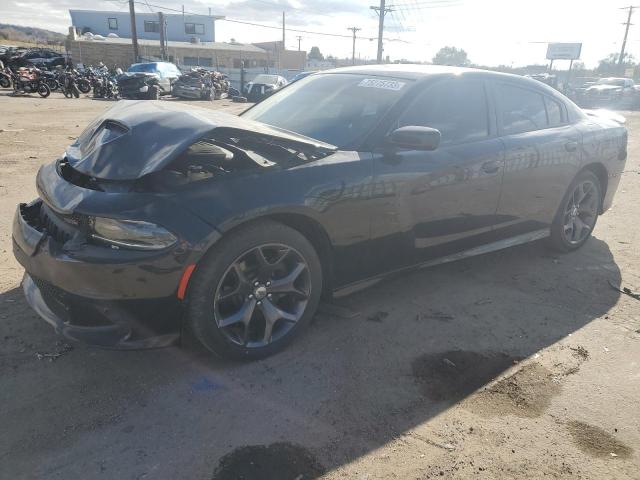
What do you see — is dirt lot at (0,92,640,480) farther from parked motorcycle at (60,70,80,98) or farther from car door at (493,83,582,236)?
parked motorcycle at (60,70,80,98)

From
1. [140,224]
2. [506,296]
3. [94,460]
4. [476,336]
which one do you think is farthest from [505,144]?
[94,460]

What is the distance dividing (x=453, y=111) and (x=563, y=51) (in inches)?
2291

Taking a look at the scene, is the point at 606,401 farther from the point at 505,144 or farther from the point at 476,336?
the point at 505,144

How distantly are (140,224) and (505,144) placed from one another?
283 cm

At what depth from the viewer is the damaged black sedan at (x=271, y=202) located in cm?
244

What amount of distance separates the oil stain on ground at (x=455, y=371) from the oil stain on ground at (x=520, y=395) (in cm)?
7

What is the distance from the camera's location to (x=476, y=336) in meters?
3.32

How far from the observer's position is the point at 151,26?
2350 inches

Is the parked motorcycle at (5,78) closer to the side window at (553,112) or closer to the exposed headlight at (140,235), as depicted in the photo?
the side window at (553,112)

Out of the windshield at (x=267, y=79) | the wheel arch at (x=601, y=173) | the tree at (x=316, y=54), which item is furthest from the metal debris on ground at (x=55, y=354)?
the tree at (x=316, y=54)

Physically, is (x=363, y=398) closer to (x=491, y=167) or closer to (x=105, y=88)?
(x=491, y=167)

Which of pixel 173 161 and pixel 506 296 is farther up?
pixel 173 161

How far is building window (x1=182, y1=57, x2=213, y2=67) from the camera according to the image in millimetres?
50656

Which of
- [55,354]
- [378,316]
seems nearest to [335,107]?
[378,316]
